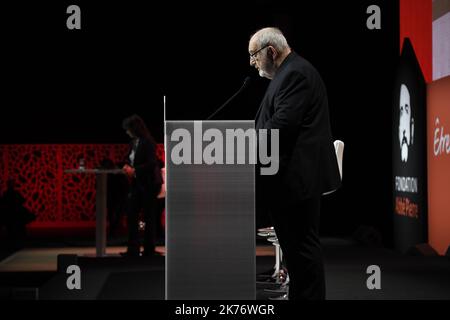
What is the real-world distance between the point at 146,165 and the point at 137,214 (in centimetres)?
51

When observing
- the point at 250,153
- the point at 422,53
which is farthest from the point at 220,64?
the point at 250,153

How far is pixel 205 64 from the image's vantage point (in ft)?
31.9

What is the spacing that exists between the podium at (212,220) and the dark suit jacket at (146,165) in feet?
13.4

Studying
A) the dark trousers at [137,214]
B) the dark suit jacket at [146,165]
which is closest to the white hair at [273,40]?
the dark suit jacket at [146,165]

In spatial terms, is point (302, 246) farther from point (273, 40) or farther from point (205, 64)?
point (205, 64)

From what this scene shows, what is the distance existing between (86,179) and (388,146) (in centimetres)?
458

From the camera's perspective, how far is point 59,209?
427 inches

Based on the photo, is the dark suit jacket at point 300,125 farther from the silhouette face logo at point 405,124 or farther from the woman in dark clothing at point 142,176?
the silhouette face logo at point 405,124

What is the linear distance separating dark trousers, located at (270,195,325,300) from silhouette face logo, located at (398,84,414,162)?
15.5ft

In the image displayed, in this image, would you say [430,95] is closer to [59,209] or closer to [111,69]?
[111,69]

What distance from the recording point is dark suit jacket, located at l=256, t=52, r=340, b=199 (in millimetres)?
3059

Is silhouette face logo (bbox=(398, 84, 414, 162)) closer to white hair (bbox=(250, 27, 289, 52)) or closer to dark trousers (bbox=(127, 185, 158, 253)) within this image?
dark trousers (bbox=(127, 185, 158, 253))

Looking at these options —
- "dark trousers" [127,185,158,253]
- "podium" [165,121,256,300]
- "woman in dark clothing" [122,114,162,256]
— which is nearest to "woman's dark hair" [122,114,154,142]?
"woman in dark clothing" [122,114,162,256]

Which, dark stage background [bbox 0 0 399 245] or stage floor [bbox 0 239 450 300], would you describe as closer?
stage floor [bbox 0 239 450 300]
